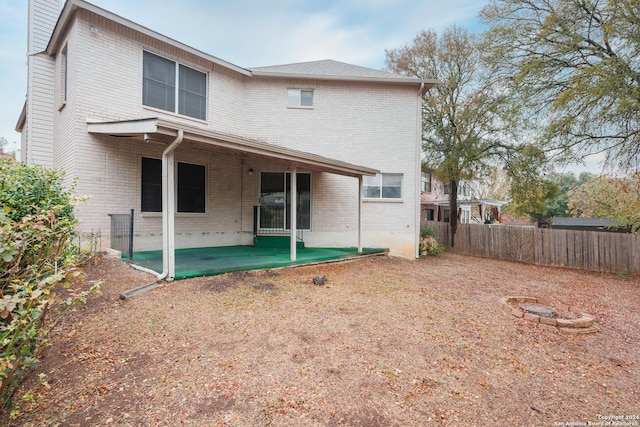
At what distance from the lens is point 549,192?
11.9 m

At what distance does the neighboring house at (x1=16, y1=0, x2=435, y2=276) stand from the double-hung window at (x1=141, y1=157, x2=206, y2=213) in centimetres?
3

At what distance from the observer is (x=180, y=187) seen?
8414 millimetres

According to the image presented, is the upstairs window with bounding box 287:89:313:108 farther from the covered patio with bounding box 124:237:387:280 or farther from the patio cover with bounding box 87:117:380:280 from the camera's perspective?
the covered patio with bounding box 124:237:387:280

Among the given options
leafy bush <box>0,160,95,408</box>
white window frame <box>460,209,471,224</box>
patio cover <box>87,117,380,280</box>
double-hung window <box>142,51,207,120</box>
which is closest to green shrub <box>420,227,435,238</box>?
patio cover <box>87,117,380,280</box>

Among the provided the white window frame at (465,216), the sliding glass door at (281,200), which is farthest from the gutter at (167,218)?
the white window frame at (465,216)

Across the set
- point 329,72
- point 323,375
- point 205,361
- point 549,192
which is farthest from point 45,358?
point 549,192

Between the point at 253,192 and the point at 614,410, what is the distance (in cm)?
905

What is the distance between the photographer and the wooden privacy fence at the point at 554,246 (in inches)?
347

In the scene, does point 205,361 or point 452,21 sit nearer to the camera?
point 205,361

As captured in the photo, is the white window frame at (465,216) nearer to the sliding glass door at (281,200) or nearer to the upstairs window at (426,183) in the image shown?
the upstairs window at (426,183)

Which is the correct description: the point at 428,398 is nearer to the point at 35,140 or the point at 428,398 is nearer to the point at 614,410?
the point at 614,410

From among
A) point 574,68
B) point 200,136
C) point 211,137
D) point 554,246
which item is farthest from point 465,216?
point 200,136

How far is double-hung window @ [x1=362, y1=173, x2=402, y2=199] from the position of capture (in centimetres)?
1033

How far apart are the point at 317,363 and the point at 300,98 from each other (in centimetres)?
909
